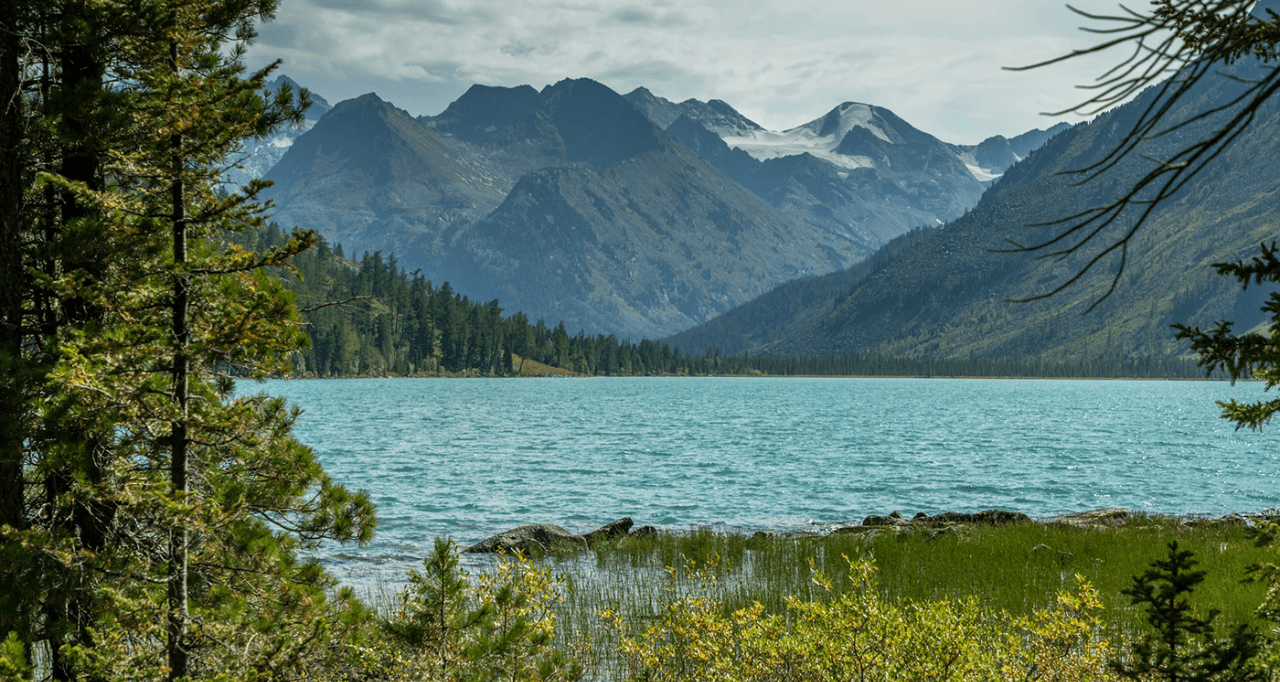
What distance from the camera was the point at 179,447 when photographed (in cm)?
783

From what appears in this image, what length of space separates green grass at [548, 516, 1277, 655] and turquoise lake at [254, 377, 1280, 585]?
6538 mm

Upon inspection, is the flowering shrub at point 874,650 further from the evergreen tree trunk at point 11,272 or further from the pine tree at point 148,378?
the evergreen tree trunk at point 11,272

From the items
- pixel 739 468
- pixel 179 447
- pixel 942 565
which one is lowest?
pixel 739 468

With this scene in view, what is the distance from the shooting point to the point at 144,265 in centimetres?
844

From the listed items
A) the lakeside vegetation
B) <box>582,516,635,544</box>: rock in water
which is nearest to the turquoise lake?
<box>582,516,635,544</box>: rock in water

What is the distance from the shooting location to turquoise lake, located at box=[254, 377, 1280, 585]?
3703cm

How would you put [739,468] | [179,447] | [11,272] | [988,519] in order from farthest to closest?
[739,468] → [988,519] → [11,272] → [179,447]

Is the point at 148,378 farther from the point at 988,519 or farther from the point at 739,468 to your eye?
the point at 739,468

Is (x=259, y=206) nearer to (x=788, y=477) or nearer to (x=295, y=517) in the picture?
(x=295, y=517)

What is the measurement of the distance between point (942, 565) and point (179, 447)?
18.4 metres

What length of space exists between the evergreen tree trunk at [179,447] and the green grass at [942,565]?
30.4 ft

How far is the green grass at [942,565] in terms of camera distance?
17.7m

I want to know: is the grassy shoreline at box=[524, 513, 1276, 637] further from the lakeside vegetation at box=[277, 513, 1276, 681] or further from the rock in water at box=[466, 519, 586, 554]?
the rock in water at box=[466, 519, 586, 554]

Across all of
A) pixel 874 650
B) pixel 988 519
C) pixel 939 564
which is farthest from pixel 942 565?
pixel 874 650
